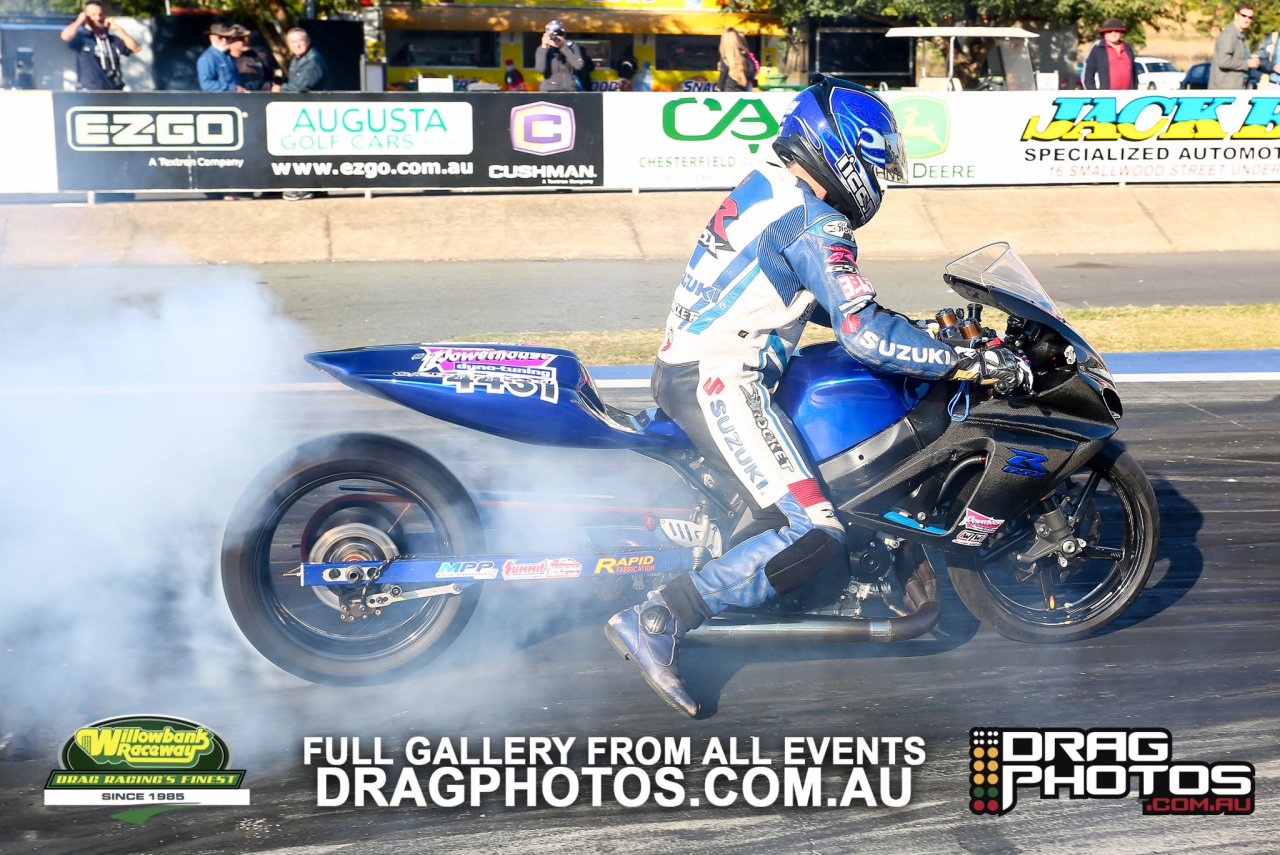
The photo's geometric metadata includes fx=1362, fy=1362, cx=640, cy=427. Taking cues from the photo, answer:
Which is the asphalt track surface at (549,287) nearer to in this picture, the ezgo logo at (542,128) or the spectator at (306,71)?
the ezgo logo at (542,128)

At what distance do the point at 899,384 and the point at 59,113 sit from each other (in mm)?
12534

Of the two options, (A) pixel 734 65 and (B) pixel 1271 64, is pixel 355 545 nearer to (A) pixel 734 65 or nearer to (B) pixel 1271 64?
(A) pixel 734 65

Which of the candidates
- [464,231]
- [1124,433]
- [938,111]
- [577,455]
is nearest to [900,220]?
[938,111]

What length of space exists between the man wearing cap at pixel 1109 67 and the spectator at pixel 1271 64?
5.48 feet

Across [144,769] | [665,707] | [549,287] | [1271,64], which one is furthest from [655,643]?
[1271,64]

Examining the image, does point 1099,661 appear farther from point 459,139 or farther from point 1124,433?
point 459,139

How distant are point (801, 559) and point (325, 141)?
12.0 meters

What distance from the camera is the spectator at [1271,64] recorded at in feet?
57.1

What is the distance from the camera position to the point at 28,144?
47.1 feet

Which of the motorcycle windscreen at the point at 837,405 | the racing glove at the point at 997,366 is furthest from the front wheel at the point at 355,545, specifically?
the racing glove at the point at 997,366

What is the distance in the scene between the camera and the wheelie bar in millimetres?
4230

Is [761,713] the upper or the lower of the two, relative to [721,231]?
lower

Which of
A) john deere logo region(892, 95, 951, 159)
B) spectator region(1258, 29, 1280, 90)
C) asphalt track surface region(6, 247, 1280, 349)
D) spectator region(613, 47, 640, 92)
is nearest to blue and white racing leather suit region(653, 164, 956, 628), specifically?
asphalt track surface region(6, 247, 1280, 349)

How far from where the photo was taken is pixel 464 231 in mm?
14469
